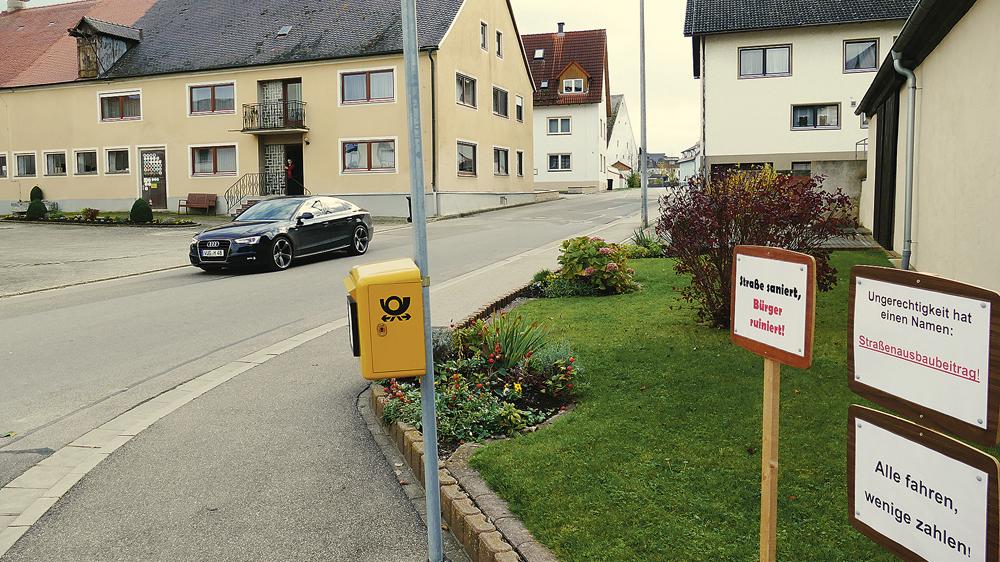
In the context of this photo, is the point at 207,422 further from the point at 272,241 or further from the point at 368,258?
the point at 368,258

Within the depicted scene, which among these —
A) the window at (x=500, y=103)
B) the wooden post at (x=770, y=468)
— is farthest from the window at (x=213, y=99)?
the wooden post at (x=770, y=468)

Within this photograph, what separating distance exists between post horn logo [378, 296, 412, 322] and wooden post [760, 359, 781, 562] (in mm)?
1516

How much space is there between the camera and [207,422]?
6.64 meters

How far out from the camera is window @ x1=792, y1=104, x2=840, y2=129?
3528 centimetres

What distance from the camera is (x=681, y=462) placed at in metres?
4.95

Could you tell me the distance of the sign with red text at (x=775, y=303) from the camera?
300 centimetres

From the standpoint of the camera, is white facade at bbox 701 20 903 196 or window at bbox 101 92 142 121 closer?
white facade at bbox 701 20 903 196

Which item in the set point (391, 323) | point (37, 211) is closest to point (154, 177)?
point (37, 211)

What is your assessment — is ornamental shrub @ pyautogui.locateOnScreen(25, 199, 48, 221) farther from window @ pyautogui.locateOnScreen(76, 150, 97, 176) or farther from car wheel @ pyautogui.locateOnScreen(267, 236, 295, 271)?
car wheel @ pyautogui.locateOnScreen(267, 236, 295, 271)

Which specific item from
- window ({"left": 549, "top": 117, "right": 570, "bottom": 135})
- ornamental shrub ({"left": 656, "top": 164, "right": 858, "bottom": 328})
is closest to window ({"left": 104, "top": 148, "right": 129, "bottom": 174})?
window ({"left": 549, "top": 117, "right": 570, "bottom": 135})

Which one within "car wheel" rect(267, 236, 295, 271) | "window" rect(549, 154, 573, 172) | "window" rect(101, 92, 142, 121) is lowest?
"car wheel" rect(267, 236, 295, 271)

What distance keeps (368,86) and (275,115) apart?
455 centimetres

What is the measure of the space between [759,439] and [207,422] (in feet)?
13.4

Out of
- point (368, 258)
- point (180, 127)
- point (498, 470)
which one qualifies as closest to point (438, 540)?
point (498, 470)
